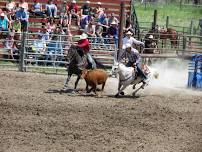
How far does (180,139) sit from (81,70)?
211 inches

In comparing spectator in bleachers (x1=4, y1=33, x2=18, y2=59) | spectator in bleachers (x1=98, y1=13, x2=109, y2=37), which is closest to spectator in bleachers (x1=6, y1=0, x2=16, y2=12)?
spectator in bleachers (x1=4, y1=33, x2=18, y2=59)

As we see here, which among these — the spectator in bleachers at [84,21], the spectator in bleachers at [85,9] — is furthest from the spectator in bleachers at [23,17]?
the spectator in bleachers at [85,9]

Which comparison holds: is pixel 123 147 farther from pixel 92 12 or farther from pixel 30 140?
pixel 92 12

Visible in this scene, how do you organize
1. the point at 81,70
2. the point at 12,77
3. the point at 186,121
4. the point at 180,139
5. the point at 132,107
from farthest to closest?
1. the point at 12,77
2. the point at 81,70
3. the point at 132,107
4. the point at 186,121
5. the point at 180,139

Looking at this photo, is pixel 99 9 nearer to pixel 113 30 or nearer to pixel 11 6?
pixel 113 30

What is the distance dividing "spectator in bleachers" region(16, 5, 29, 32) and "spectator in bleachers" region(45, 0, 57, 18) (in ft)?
3.55

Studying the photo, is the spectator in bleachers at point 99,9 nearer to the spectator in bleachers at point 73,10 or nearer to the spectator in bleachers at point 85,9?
the spectator in bleachers at point 85,9

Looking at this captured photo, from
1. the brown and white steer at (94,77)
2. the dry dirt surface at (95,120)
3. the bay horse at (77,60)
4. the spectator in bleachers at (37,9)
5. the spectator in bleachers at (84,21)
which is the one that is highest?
the spectator in bleachers at (37,9)

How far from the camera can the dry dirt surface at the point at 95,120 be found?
966 cm

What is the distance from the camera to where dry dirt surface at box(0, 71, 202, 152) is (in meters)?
9.66

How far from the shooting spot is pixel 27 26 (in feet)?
66.6

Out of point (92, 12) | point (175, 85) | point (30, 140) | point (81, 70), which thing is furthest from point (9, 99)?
point (92, 12)

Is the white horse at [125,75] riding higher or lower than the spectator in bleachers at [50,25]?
lower

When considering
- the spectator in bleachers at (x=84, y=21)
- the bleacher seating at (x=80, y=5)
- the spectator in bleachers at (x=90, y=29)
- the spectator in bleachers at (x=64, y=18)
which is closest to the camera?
the spectator in bleachers at (x=90, y=29)
